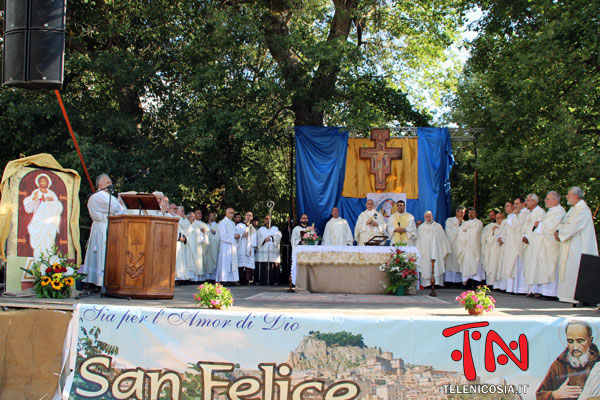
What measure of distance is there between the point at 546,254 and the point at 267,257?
756cm

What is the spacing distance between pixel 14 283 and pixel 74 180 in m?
1.84

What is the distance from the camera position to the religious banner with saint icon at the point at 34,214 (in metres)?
8.59

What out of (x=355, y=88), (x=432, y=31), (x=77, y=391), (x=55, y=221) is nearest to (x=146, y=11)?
(x=355, y=88)

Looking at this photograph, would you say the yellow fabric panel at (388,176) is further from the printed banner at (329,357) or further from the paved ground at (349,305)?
the printed banner at (329,357)

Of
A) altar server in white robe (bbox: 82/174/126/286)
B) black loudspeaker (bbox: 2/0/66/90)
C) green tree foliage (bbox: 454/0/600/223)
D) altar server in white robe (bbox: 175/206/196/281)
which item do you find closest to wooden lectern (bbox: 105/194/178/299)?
altar server in white robe (bbox: 82/174/126/286)

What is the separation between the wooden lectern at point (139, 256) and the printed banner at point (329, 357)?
2.97 metres

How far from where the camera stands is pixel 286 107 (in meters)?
18.6

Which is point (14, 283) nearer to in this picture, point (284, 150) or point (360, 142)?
point (360, 142)

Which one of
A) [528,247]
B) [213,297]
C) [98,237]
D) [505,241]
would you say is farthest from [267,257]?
[213,297]

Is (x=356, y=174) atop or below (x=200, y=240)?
atop

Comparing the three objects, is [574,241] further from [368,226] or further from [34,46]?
[34,46]

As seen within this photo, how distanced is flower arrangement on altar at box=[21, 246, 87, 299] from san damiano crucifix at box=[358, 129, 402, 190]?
9.99 m

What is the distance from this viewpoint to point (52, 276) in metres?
8.24

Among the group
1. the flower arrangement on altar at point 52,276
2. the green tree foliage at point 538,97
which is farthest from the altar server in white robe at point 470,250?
the flower arrangement on altar at point 52,276
